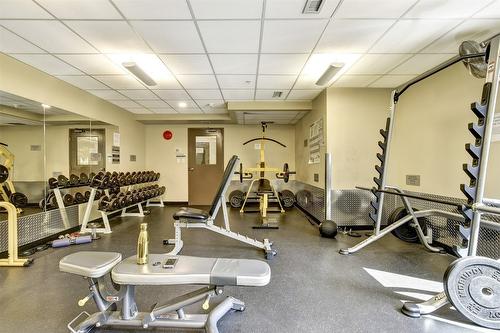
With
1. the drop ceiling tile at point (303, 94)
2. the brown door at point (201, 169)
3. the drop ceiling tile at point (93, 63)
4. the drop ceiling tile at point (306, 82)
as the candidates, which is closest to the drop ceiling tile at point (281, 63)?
the drop ceiling tile at point (306, 82)

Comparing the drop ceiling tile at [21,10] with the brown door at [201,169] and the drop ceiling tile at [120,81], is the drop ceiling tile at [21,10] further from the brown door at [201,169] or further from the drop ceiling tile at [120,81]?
the brown door at [201,169]

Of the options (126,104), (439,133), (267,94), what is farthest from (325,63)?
(126,104)

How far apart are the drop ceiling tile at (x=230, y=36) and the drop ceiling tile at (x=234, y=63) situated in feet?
0.43

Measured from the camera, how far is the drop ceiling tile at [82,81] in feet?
11.9

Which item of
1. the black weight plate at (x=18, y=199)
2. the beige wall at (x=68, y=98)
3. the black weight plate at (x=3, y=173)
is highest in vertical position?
the beige wall at (x=68, y=98)

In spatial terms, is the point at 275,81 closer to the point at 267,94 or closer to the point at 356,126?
the point at 267,94

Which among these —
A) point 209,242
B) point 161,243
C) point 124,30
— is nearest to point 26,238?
point 161,243

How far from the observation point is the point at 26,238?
126 inches

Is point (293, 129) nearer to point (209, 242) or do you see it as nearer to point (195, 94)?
point (195, 94)

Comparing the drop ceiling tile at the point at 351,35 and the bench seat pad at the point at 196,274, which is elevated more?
the drop ceiling tile at the point at 351,35

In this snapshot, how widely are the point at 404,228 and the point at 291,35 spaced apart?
2.87m

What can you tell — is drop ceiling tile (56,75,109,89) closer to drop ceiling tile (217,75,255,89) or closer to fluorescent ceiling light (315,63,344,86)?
drop ceiling tile (217,75,255,89)

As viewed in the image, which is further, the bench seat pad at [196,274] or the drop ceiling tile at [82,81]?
the drop ceiling tile at [82,81]

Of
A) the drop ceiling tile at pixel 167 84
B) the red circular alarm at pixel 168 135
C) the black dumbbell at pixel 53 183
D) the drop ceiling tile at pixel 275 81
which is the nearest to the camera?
the black dumbbell at pixel 53 183
